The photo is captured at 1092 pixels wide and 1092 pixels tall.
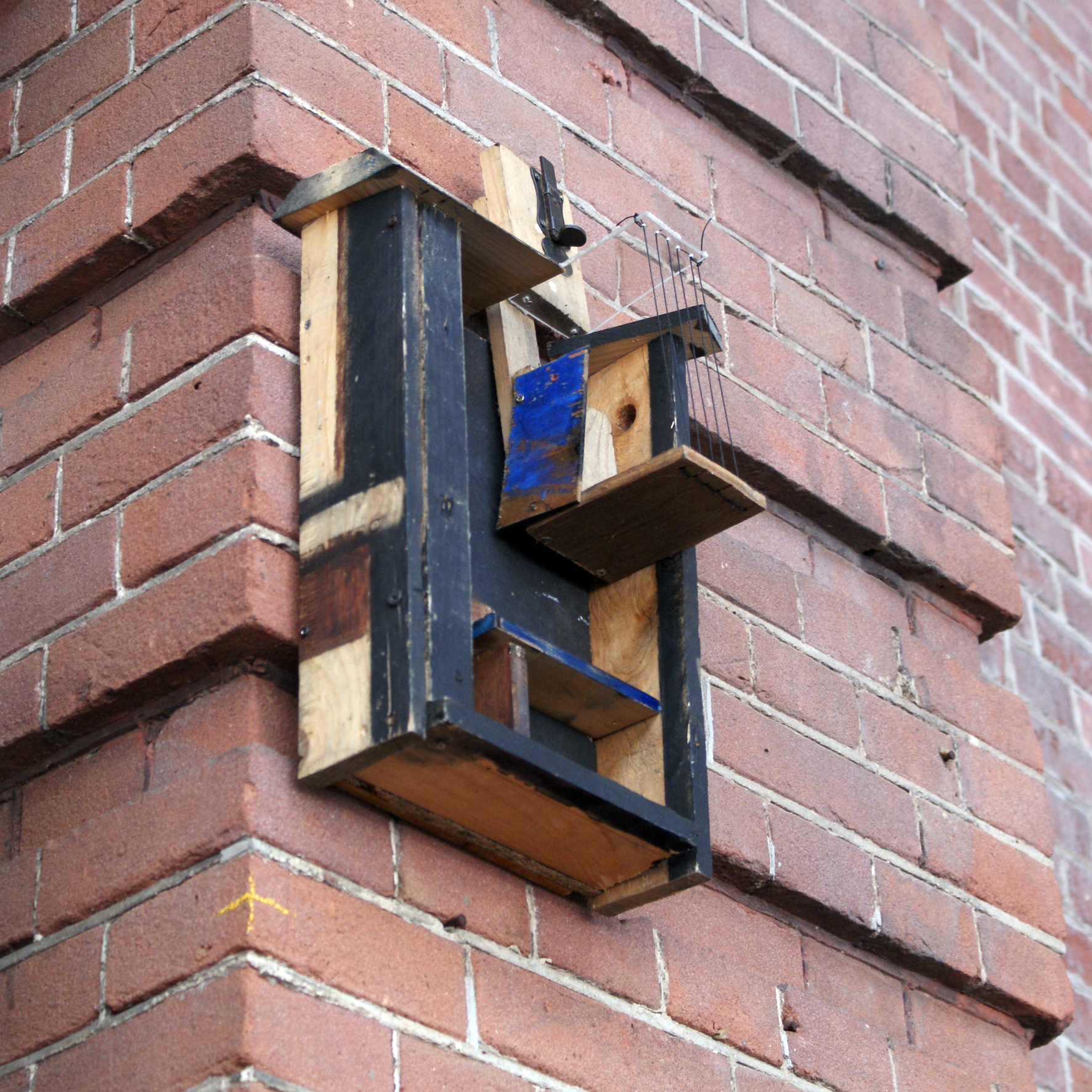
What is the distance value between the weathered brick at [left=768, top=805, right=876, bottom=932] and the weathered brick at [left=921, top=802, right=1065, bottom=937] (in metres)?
0.18

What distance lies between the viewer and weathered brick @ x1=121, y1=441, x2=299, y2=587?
84.7 inches

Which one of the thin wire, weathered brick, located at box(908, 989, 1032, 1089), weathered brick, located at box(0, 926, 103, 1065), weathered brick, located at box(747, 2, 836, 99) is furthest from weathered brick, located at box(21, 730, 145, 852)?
weathered brick, located at box(747, 2, 836, 99)

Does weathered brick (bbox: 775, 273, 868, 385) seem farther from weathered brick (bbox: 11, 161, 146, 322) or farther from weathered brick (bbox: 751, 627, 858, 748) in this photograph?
Answer: weathered brick (bbox: 11, 161, 146, 322)

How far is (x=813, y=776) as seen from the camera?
2.67m

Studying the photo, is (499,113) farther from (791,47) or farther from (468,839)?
(468,839)

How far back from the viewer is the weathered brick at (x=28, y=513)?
2.40 meters

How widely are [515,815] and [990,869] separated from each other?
1.03 metres

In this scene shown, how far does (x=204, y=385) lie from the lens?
2268 mm

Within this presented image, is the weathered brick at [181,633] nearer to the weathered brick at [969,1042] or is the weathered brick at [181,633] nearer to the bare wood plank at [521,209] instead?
the bare wood plank at [521,209]

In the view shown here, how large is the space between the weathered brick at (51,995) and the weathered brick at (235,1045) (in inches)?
1.8

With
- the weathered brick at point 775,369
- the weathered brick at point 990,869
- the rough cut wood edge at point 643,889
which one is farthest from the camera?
the weathered brick at point 775,369

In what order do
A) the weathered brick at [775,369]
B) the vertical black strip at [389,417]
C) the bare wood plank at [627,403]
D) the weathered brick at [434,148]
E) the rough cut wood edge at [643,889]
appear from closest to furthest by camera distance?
the vertical black strip at [389,417] → the rough cut wood edge at [643,889] → the bare wood plank at [627,403] → the weathered brick at [434,148] → the weathered brick at [775,369]

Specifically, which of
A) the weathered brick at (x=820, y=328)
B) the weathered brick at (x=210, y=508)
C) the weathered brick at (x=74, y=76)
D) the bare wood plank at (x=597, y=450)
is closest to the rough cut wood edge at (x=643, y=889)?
the bare wood plank at (x=597, y=450)

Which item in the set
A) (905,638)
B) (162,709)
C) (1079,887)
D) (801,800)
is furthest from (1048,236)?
(162,709)
